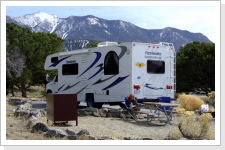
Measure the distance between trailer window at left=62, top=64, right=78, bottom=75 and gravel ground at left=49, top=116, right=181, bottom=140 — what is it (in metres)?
4.44

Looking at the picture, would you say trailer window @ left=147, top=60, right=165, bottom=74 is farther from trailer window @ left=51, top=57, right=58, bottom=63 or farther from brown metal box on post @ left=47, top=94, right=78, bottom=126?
trailer window @ left=51, top=57, right=58, bottom=63

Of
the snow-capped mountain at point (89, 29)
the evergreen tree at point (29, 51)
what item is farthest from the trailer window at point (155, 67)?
the snow-capped mountain at point (89, 29)

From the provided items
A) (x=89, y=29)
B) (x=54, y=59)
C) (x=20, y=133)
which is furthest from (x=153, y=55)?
(x=89, y=29)

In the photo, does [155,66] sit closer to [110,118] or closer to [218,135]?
[110,118]

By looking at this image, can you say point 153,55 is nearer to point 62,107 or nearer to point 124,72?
point 124,72

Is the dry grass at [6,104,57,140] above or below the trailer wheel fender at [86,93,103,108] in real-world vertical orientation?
below

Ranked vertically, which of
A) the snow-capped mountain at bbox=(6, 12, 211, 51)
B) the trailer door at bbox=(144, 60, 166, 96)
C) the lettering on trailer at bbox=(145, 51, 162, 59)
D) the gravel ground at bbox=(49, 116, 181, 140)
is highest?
the snow-capped mountain at bbox=(6, 12, 211, 51)

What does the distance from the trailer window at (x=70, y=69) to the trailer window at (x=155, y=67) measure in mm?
3996

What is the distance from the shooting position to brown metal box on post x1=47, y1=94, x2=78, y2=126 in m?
9.88

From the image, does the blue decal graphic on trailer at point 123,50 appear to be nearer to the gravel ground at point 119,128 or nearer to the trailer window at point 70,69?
the gravel ground at point 119,128

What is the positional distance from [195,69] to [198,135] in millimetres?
18661

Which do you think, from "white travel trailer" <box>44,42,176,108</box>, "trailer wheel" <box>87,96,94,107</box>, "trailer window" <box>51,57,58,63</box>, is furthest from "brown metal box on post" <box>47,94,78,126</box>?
"trailer window" <box>51,57,58,63</box>

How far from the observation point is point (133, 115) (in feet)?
37.9

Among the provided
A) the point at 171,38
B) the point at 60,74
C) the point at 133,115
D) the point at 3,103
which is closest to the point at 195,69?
the point at 60,74
